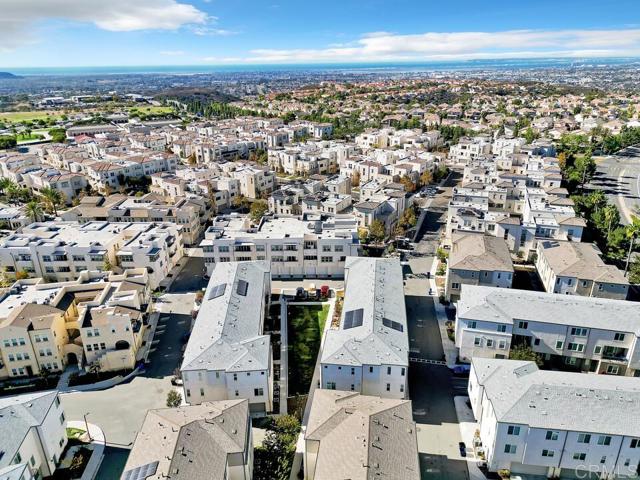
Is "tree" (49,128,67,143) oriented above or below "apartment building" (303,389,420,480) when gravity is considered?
above

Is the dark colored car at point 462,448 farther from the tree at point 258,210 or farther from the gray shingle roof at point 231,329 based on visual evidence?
the tree at point 258,210

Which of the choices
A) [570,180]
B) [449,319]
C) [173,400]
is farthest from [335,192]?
[173,400]

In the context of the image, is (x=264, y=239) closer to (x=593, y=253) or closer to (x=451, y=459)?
(x=451, y=459)

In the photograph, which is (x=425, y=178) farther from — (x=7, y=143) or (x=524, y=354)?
(x=7, y=143)

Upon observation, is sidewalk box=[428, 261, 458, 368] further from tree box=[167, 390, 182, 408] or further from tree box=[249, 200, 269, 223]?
tree box=[249, 200, 269, 223]

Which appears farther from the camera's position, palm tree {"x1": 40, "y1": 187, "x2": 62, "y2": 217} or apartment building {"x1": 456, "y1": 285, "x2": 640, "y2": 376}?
palm tree {"x1": 40, "y1": 187, "x2": 62, "y2": 217}

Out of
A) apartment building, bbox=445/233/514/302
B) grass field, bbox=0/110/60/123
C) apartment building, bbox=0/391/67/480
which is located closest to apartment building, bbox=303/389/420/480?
apartment building, bbox=0/391/67/480

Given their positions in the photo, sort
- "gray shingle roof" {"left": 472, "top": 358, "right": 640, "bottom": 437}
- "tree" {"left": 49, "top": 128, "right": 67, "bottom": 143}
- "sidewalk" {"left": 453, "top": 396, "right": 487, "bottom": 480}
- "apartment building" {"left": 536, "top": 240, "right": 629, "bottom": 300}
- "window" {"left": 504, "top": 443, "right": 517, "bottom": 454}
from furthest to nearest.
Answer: "tree" {"left": 49, "top": 128, "right": 67, "bottom": 143} → "apartment building" {"left": 536, "top": 240, "right": 629, "bottom": 300} → "sidewalk" {"left": 453, "top": 396, "right": 487, "bottom": 480} → "window" {"left": 504, "top": 443, "right": 517, "bottom": 454} → "gray shingle roof" {"left": 472, "top": 358, "right": 640, "bottom": 437}
